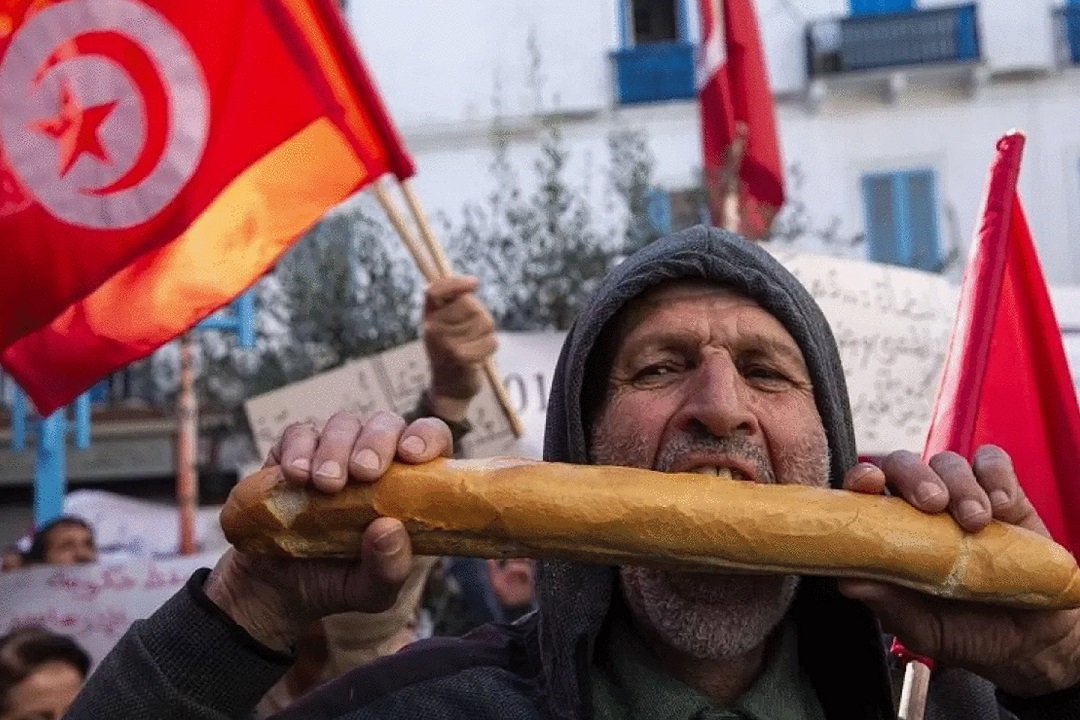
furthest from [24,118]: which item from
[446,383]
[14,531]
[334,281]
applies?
[14,531]

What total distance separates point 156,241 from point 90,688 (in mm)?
2043

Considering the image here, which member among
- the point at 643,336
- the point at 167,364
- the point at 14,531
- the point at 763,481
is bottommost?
the point at 14,531

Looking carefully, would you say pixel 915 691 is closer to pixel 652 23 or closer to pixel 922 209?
pixel 922 209

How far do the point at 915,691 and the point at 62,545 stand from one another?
4141 mm

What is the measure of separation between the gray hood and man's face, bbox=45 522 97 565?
3746 mm

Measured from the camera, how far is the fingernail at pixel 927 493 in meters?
1.43

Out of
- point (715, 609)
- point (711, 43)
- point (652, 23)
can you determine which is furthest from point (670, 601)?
point (652, 23)

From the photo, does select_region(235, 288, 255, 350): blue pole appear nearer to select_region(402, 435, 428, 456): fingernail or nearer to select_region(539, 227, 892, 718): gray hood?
select_region(539, 227, 892, 718): gray hood

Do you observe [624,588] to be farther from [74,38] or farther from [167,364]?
[167,364]

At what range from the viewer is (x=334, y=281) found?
898 centimetres

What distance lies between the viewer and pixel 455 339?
305cm

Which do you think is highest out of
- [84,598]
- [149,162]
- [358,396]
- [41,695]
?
[149,162]

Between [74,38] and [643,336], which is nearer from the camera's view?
[643,336]

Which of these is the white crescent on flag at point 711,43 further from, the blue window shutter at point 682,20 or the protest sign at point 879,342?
the blue window shutter at point 682,20
